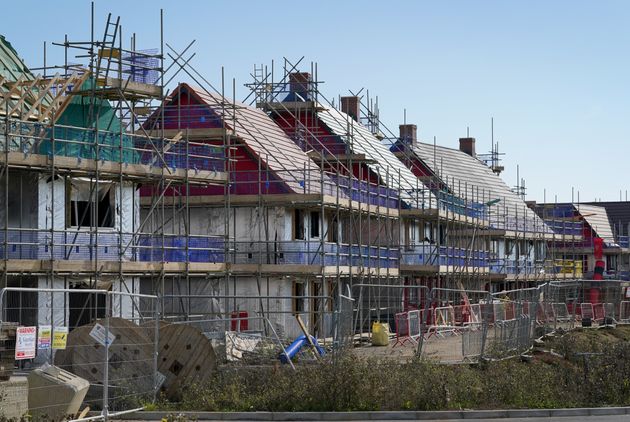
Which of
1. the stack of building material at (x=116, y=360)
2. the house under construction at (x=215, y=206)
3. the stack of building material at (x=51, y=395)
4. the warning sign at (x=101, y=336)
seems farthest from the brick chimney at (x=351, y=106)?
the stack of building material at (x=51, y=395)

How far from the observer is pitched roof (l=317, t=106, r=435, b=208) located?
5475 centimetres

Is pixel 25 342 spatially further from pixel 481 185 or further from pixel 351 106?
pixel 481 185

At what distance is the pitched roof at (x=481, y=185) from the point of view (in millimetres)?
69875

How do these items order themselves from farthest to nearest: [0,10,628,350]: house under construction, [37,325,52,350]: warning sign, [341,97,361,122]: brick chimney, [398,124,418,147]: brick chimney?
[398,124,418,147]: brick chimney, [341,97,361,122]: brick chimney, [0,10,628,350]: house under construction, [37,325,52,350]: warning sign

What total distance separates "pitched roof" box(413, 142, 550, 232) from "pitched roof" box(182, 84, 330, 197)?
17743mm

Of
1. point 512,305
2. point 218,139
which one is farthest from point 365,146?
point 512,305

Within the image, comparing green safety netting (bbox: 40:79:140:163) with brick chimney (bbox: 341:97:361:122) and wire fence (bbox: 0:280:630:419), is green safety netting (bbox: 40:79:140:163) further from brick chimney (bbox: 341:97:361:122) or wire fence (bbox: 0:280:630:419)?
brick chimney (bbox: 341:97:361:122)

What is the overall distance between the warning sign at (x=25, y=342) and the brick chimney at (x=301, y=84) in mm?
35481

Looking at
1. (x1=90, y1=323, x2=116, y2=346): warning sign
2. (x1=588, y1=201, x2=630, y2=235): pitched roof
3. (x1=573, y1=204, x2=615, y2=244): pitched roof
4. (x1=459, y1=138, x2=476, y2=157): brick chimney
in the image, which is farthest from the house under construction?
(x1=588, y1=201, x2=630, y2=235): pitched roof

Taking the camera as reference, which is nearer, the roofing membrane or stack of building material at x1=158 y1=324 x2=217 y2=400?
stack of building material at x1=158 y1=324 x2=217 y2=400

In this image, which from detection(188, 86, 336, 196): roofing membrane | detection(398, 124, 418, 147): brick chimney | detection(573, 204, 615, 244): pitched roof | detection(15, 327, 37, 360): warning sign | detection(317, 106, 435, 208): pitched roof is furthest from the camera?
detection(573, 204, 615, 244): pitched roof

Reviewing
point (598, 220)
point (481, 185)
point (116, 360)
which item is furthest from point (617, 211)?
point (116, 360)

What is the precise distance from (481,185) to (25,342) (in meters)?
57.3

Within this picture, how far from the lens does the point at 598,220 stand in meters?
92.2
